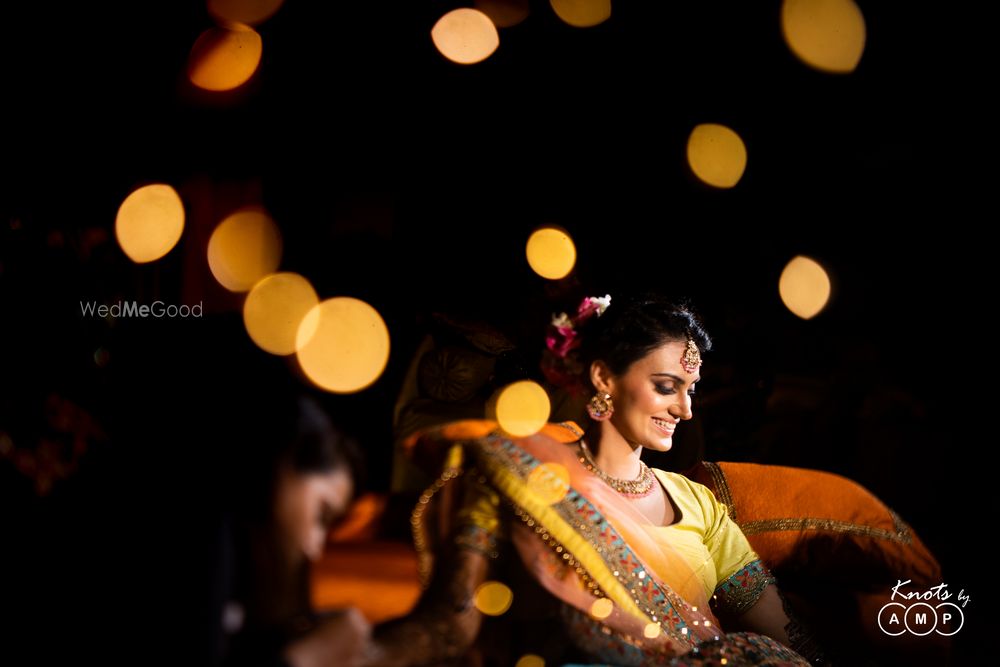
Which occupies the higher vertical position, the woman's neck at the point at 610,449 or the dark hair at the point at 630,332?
the dark hair at the point at 630,332

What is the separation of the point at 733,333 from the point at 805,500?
51 centimetres

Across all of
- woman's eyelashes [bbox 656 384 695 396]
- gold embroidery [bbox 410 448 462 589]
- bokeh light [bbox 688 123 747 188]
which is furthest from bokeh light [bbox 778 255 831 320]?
gold embroidery [bbox 410 448 462 589]

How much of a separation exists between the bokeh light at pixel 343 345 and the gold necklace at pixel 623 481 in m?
0.53

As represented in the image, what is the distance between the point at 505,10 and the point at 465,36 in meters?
0.15

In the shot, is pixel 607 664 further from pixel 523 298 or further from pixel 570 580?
pixel 523 298

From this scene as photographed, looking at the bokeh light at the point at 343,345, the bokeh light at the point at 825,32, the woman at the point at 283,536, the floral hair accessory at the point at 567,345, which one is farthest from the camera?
the bokeh light at the point at 825,32

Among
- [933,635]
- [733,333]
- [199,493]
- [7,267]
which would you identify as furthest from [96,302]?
[933,635]

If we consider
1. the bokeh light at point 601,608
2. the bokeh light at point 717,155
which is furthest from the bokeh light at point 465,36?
the bokeh light at point 601,608

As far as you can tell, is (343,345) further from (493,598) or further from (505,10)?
(505,10)

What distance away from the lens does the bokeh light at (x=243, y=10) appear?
1.66 m

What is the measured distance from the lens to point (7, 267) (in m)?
1.42

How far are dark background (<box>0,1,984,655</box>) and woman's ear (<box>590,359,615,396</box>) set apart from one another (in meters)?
0.15

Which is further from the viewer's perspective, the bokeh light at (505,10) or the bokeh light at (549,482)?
the bokeh light at (505,10)

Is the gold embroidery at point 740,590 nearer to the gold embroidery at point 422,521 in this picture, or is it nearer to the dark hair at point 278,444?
the gold embroidery at point 422,521
